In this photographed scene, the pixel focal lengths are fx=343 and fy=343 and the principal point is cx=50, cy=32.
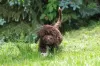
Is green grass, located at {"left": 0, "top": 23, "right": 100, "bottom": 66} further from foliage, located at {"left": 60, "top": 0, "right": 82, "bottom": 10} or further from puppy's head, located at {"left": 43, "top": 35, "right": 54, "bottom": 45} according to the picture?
foliage, located at {"left": 60, "top": 0, "right": 82, "bottom": 10}

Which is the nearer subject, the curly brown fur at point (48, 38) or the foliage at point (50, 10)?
the curly brown fur at point (48, 38)

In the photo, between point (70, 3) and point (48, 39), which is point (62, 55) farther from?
point (70, 3)

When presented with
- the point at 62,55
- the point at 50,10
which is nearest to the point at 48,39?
the point at 62,55

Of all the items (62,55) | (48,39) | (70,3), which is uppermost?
(48,39)

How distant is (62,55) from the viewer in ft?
27.3

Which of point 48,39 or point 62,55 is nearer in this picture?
point 48,39

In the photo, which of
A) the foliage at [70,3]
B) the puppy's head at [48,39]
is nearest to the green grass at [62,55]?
the puppy's head at [48,39]

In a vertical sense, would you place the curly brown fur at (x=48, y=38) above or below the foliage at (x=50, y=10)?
above

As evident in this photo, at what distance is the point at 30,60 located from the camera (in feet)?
25.2

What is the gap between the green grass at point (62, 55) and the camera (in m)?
7.06

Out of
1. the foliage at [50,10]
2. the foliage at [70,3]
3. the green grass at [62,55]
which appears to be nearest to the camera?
the green grass at [62,55]

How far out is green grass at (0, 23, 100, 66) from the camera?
7.06 m

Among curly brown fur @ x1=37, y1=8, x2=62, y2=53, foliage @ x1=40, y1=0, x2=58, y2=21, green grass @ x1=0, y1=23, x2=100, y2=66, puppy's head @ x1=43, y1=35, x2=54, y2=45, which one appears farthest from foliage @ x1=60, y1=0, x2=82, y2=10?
puppy's head @ x1=43, y1=35, x2=54, y2=45

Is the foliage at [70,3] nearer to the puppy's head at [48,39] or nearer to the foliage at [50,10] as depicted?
the foliage at [50,10]
